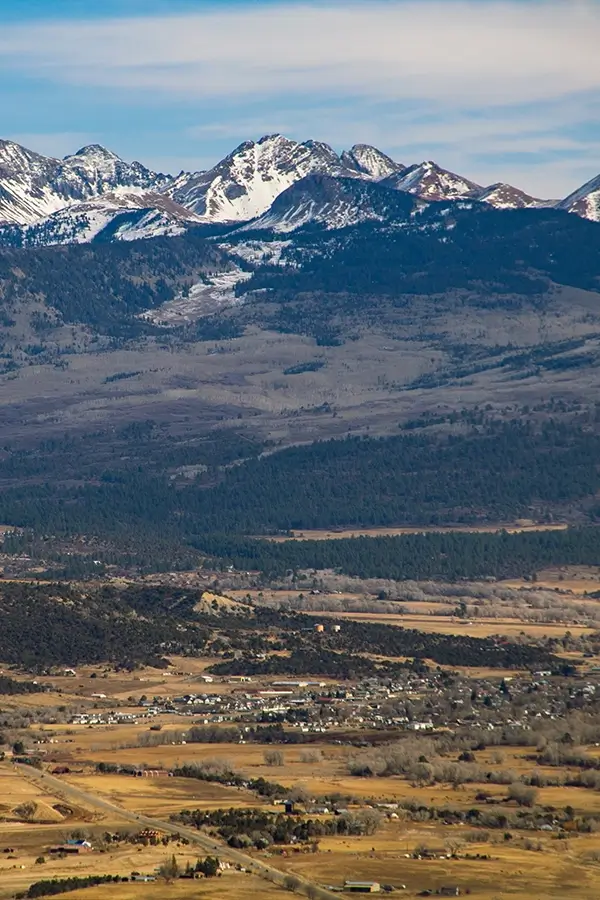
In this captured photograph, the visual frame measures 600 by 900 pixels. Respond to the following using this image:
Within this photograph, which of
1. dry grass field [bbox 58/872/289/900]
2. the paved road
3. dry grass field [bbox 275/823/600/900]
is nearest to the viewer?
dry grass field [bbox 58/872/289/900]

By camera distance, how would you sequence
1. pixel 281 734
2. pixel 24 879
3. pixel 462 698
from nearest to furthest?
pixel 24 879 → pixel 281 734 → pixel 462 698

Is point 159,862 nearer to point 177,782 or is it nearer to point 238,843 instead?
point 238,843

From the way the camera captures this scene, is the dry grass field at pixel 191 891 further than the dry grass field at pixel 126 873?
No

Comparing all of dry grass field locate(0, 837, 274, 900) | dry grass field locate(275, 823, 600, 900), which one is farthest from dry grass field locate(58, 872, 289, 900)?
dry grass field locate(275, 823, 600, 900)

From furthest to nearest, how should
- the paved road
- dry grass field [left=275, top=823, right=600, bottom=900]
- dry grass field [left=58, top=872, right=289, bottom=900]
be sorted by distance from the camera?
dry grass field [left=275, top=823, right=600, bottom=900], the paved road, dry grass field [left=58, top=872, right=289, bottom=900]

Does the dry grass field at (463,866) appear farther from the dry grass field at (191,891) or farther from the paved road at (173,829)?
the dry grass field at (191,891)

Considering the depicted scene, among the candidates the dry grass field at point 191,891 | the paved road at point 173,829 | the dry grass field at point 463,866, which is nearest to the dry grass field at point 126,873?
the dry grass field at point 191,891

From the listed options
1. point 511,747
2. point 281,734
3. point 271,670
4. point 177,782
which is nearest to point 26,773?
point 177,782

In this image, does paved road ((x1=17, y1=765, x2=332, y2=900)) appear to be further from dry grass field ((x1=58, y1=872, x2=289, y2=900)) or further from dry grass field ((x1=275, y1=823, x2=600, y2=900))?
dry grass field ((x1=275, y1=823, x2=600, y2=900))

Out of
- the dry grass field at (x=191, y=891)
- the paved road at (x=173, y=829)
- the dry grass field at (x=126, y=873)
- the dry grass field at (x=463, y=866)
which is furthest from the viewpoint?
the dry grass field at (x=463, y=866)
